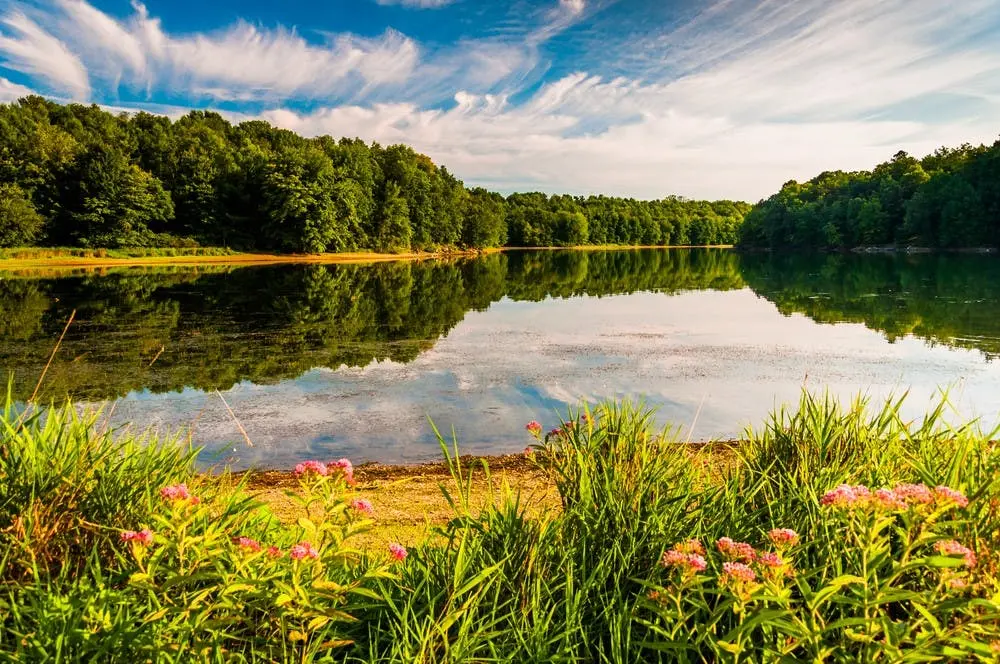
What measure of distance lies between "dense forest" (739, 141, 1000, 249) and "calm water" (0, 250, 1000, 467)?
167 feet

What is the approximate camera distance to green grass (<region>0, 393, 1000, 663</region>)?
218 centimetres

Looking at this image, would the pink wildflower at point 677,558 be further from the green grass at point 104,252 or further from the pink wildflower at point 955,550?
the green grass at point 104,252

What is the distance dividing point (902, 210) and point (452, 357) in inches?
3506

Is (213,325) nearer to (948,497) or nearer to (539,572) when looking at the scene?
(539,572)

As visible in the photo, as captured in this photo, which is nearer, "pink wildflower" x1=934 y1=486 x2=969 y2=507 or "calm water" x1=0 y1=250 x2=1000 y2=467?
"pink wildflower" x1=934 y1=486 x2=969 y2=507

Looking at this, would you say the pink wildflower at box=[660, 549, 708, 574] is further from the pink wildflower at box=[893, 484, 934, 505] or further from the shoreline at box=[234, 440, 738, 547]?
the shoreline at box=[234, 440, 738, 547]

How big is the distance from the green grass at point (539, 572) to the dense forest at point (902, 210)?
82.8 meters

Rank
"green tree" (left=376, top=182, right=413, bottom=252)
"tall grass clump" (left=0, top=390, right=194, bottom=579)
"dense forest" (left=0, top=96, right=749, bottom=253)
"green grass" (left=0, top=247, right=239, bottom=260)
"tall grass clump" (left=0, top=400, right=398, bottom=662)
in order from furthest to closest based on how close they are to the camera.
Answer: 1. "green tree" (left=376, top=182, right=413, bottom=252)
2. "dense forest" (left=0, top=96, right=749, bottom=253)
3. "green grass" (left=0, top=247, right=239, bottom=260)
4. "tall grass clump" (left=0, top=390, right=194, bottom=579)
5. "tall grass clump" (left=0, top=400, right=398, bottom=662)

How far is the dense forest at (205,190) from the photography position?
5575cm

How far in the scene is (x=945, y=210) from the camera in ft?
232

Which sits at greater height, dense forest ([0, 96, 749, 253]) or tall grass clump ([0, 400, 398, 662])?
dense forest ([0, 96, 749, 253])

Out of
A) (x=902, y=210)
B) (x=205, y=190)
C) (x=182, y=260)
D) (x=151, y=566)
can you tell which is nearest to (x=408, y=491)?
(x=151, y=566)

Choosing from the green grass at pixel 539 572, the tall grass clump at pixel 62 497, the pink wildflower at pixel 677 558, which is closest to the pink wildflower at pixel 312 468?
the green grass at pixel 539 572

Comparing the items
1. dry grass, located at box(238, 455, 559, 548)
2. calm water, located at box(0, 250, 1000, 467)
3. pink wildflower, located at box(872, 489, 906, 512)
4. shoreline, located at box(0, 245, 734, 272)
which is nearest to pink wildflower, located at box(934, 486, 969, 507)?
pink wildflower, located at box(872, 489, 906, 512)
